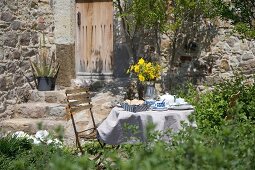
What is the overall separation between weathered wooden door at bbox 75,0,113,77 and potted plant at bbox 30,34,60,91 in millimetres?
485

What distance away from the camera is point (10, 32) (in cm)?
706

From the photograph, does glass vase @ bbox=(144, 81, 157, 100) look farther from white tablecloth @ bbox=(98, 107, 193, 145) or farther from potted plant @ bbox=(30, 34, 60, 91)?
potted plant @ bbox=(30, 34, 60, 91)

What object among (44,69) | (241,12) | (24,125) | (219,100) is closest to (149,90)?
(219,100)

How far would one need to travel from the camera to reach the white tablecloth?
4.54 m

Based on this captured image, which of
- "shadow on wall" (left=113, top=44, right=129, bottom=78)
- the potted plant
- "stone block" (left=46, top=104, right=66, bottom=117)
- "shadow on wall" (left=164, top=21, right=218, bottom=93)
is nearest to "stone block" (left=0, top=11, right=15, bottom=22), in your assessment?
the potted plant

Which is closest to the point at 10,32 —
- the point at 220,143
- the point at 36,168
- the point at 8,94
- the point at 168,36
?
the point at 8,94

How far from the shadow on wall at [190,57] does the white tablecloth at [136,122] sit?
266cm

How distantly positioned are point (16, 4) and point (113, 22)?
1.58 metres

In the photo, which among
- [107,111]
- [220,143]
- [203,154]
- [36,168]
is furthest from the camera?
[107,111]

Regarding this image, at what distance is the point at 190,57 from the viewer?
736 cm

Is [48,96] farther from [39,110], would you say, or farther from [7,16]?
[7,16]

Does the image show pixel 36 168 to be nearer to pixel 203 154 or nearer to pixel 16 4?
pixel 203 154

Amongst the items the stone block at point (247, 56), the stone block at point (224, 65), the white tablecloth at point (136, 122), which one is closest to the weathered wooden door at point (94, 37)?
the stone block at point (224, 65)

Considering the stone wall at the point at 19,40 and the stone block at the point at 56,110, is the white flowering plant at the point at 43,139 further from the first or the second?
the stone wall at the point at 19,40
